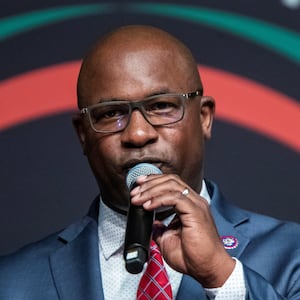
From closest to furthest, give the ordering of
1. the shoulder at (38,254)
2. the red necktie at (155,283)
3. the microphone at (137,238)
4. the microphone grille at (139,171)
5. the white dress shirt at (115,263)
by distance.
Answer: the microphone at (137,238)
the microphone grille at (139,171)
the red necktie at (155,283)
the white dress shirt at (115,263)
the shoulder at (38,254)

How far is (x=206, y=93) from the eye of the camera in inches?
85.6

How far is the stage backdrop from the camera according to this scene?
2156mm

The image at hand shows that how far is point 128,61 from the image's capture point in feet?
5.71

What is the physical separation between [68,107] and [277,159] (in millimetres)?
531

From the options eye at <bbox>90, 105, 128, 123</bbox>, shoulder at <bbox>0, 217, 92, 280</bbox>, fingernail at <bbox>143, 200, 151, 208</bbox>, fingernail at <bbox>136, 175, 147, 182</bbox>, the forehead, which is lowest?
shoulder at <bbox>0, 217, 92, 280</bbox>

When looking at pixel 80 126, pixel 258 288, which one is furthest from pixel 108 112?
pixel 258 288

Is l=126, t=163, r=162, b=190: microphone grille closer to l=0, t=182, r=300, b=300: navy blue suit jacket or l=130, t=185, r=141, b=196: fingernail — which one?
→ l=130, t=185, r=141, b=196: fingernail

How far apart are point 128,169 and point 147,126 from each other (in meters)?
0.09

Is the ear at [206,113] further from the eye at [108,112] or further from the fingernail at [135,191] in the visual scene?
the fingernail at [135,191]

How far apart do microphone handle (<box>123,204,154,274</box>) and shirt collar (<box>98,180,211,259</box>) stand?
0.43 metres

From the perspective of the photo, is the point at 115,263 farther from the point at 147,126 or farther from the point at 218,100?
the point at 218,100

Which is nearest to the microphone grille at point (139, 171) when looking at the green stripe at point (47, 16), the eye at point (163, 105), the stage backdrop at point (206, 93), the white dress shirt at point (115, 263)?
the eye at point (163, 105)

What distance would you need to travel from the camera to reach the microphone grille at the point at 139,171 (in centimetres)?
151

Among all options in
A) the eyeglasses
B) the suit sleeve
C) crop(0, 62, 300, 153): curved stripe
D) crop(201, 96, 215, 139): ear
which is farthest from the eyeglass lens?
crop(0, 62, 300, 153): curved stripe
